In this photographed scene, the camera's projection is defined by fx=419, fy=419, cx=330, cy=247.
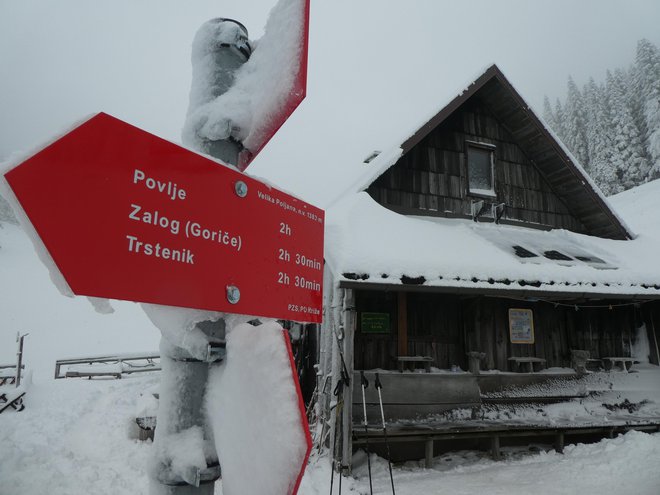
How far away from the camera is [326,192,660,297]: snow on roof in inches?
266

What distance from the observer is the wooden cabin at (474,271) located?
284 inches

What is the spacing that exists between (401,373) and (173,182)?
24.6ft

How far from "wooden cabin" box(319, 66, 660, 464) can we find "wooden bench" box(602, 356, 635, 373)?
8 centimetres

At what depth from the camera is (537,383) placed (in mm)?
9203

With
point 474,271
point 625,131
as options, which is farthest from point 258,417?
point 625,131

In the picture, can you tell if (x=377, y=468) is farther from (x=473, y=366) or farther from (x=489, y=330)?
(x=489, y=330)

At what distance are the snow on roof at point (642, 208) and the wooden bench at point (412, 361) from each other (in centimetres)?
1735

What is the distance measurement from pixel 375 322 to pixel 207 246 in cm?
745

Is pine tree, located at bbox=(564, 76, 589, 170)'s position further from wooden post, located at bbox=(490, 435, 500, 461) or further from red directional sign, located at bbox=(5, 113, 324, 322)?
red directional sign, located at bbox=(5, 113, 324, 322)

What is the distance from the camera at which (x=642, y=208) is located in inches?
1025

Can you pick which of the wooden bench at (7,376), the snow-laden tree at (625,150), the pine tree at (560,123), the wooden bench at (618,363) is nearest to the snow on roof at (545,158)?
the wooden bench at (618,363)

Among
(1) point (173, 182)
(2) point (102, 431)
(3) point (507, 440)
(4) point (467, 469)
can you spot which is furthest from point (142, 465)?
(1) point (173, 182)

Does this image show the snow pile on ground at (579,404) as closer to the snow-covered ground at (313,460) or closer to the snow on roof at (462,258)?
the snow-covered ground at (313,460)

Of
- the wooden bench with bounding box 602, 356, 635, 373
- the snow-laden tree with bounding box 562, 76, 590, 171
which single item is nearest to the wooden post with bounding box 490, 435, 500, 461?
the wooden bench with bounding box 602, 356, 635, 373
